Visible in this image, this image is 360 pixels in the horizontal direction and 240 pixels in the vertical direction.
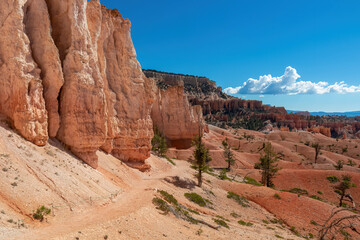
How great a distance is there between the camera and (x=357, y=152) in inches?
2697

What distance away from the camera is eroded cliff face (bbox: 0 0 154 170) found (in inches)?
545

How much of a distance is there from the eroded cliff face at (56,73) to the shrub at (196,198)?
29.0ft

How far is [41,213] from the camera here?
1009 cm

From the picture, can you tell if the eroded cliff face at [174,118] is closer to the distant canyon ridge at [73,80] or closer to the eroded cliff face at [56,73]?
the distant canyon ridge at [73,80]

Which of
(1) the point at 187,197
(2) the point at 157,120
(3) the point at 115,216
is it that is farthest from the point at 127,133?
(2) the point at 157,120

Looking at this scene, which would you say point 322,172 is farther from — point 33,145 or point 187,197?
point 33,145

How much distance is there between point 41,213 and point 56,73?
949 centimetres

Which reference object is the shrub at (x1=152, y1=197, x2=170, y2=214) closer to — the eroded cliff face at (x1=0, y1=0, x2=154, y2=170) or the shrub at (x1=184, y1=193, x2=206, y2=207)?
the eroded cliff face at (x1=0, y1=0, x2=154, y2=170)

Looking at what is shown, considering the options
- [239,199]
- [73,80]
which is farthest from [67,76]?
[239,199]

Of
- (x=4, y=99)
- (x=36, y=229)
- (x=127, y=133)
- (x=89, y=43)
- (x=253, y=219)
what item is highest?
(x=89, y=43)

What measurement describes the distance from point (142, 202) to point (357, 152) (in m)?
75.4

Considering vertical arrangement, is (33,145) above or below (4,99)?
below

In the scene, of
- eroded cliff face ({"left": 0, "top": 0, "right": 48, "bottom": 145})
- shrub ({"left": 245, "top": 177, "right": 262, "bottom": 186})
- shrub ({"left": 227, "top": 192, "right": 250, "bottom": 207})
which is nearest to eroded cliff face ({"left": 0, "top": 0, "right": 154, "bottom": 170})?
eroded cliff face ({"left": 0, "top": 0, "right": 48, "bottom": 145})

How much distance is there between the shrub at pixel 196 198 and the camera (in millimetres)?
22094
